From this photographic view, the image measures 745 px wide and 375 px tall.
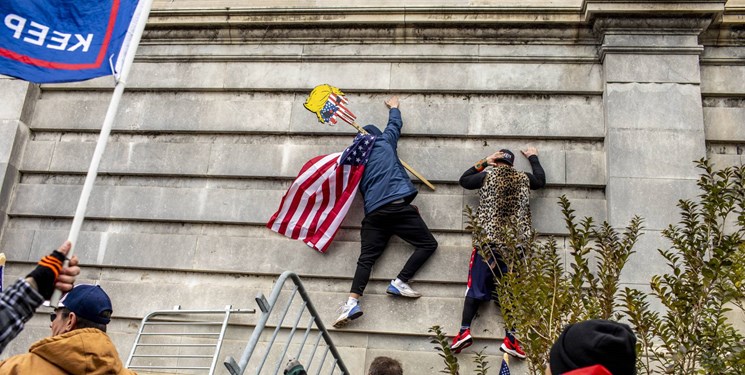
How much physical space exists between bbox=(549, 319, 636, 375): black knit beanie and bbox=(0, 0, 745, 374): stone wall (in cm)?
690

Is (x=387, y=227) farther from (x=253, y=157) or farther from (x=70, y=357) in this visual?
(x=70, y=357)

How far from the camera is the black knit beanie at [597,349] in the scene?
307 cm

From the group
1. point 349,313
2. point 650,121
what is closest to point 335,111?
point 349,313

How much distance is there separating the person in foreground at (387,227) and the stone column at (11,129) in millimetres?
5372

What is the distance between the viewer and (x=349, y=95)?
11.5 meters

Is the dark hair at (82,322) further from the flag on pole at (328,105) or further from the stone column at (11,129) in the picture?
the stone column at (11,129)

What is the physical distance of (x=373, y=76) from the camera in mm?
11492

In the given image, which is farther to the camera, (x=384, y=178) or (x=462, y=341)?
(x=384, y=178)

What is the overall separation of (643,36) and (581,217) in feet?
9.03

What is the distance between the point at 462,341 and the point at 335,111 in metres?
3.55

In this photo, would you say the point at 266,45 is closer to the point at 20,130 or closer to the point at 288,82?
the point at 288,82

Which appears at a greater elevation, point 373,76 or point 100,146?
point 373,76

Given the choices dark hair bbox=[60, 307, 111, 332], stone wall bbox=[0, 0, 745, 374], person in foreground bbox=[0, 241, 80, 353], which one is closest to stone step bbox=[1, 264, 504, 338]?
stone wall bbox=[0, 0, 745, 374]

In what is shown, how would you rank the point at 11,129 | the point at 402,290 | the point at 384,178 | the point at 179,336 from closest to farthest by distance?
the point at 402,290, the point at 384,178, the point at 179,336, the point at 11,129
